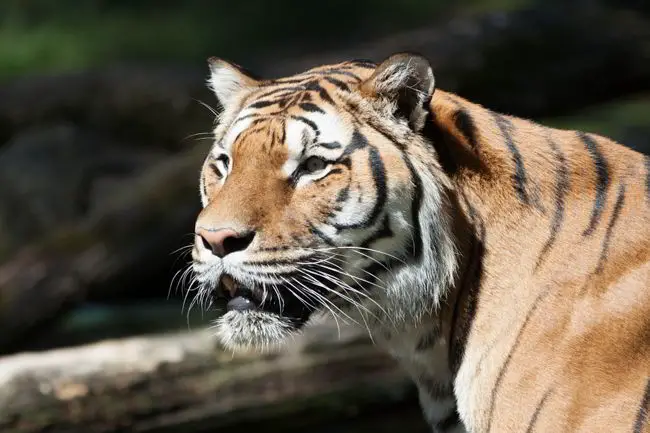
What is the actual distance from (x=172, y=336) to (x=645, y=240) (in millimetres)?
1925

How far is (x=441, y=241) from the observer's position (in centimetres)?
194

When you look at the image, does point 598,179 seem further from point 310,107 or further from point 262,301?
point 262,301

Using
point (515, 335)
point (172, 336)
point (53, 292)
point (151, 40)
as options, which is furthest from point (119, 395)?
point (151, 40)

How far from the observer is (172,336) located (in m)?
3.44

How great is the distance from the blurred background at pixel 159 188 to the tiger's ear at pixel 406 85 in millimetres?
1635

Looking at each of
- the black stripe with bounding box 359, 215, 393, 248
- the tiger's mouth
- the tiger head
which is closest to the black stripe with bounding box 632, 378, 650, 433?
the tiger head

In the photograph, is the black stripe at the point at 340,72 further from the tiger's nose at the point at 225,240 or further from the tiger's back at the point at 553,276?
the tiger's nose at the point at 225,240

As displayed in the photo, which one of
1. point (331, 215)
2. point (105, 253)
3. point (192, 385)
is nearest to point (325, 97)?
point (331, 215)

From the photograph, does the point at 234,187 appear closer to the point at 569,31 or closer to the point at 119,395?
the point at 119,395

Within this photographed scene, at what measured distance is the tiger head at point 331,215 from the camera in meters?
1.90

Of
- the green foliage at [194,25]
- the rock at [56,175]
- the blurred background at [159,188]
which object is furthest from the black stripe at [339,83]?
the green foliage at [194,25]

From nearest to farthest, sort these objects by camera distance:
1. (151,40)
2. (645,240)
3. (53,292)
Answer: (645,240), (53,292), (151,40)

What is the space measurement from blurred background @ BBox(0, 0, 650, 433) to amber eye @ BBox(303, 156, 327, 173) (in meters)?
1.57

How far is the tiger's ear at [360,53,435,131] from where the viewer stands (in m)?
1.90
